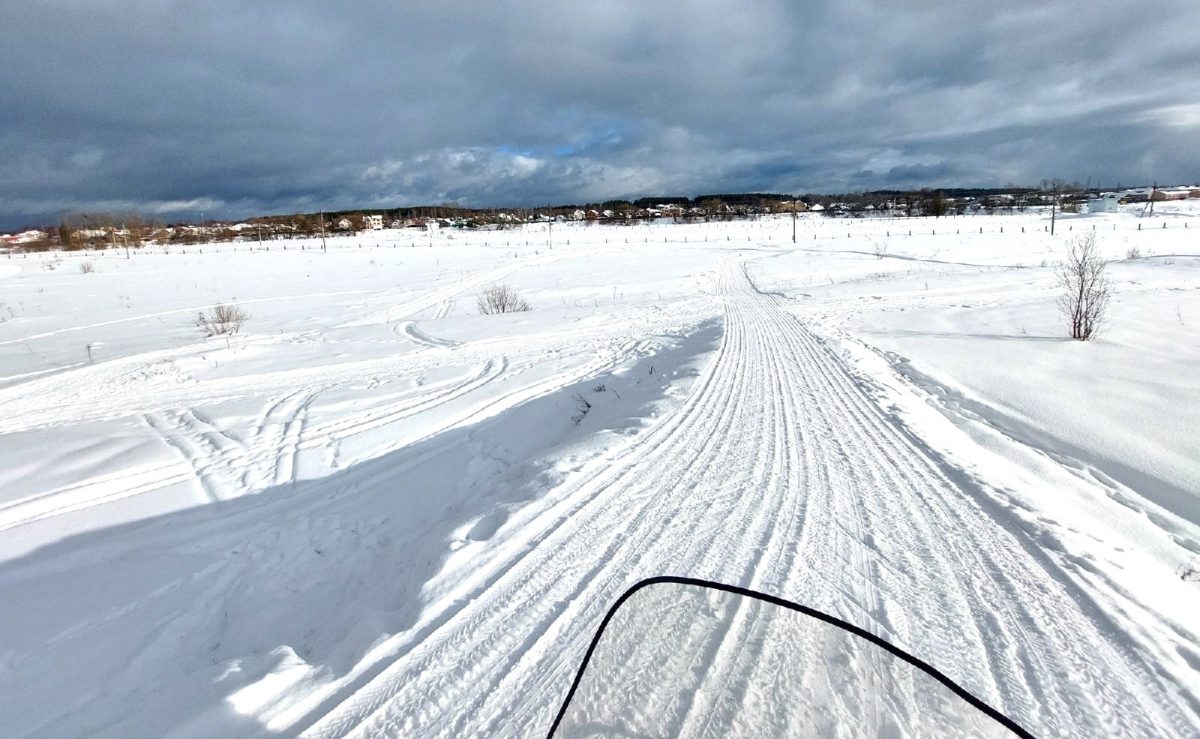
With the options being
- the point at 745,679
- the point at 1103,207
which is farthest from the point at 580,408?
the point at 1103,207

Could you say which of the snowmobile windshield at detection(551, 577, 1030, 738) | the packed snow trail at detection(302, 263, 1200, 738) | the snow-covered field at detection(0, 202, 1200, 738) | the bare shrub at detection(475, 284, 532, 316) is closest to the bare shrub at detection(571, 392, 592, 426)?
the snow-covered field at detection(0, 202, 1200, 738)

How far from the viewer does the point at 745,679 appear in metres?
2.08

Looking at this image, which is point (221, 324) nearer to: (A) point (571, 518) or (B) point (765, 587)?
(A) point (571, 518)

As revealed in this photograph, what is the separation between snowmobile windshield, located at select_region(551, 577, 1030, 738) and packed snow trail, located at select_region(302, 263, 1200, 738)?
18 mm

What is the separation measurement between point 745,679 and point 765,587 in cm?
107

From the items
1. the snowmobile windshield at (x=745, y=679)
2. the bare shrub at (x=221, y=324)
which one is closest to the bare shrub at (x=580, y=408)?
the snowmobile windshield at (x=745, y=679)

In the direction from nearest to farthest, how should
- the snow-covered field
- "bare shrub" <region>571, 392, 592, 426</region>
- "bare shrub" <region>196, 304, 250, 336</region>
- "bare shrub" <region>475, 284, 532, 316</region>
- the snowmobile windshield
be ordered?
the snowmobile windshield < the snow-covered field < "bare shrub" <region>571, 392, 592, 426</region> < "bare shrub" <region>196, 304, 250, 336</region> < "bare shrub" <region>475, 284, 532, 316</region>

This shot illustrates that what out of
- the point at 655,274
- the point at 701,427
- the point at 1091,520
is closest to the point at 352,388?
the point at 701,427

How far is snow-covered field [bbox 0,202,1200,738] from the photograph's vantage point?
2.56 m

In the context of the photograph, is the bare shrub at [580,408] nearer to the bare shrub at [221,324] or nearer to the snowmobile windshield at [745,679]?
the snowmobile windshield at [745,679]

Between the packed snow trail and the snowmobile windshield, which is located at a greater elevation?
the snowmobile windshield

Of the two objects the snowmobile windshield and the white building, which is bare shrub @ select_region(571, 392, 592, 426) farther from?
the white building

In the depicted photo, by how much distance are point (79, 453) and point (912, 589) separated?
9096 mm

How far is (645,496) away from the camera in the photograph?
4375 millimetres
